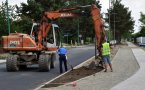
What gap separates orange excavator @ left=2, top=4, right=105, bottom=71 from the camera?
26.8m

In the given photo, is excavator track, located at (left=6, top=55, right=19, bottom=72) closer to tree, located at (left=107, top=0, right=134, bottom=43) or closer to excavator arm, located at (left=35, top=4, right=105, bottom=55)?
excavator arm, located at (left=35, top=4, right=105, bottom=55)

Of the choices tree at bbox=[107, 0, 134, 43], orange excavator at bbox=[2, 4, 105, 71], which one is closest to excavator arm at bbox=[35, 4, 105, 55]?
orange excavator at bbox=[2, 4, 105, 71]

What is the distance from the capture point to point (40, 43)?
28.2 metres

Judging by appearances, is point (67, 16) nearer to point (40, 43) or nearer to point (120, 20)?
point (40, 43)

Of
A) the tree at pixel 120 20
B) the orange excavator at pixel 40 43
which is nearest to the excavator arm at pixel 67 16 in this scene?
the orange excavator at pixel 40 43

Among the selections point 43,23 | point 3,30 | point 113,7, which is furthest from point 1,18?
point 113,7

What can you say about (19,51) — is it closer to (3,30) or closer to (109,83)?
(109,83)

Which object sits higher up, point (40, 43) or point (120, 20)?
point (120, 20)

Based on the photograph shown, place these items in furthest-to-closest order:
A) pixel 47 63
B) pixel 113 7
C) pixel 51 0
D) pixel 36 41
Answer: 1. pixel 113 7
2. pixel 51 0
3. pixel 36 41
4. pixel 47 63

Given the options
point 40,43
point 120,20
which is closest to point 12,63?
point 40,43

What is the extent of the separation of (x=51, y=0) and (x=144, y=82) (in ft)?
220

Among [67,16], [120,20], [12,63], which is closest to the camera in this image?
[12,63]

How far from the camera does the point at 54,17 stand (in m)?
28.7

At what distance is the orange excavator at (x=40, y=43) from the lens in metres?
26.8
